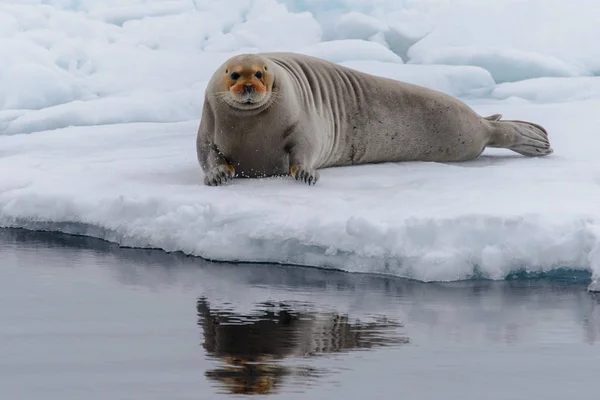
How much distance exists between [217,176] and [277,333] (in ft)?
7.37

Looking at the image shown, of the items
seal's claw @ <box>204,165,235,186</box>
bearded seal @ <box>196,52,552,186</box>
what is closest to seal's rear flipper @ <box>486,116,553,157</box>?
bearded seal @ <box>196,52,552,186</box>

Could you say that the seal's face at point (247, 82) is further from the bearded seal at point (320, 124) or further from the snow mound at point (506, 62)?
the snow mound at point (506, 62)

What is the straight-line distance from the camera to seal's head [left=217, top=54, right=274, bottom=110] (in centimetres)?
635

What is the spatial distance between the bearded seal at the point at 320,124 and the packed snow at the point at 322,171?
202 millimetres

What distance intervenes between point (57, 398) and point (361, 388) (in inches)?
33.5

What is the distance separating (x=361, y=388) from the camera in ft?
11.7

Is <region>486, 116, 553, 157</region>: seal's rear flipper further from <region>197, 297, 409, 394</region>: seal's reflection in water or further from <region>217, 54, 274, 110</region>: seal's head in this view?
<region>197, 297, 409, 394</region>: seal's reflection in water

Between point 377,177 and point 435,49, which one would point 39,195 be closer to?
point 377,177

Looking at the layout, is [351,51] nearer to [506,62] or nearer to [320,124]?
[506,62]

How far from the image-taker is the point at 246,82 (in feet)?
20.8

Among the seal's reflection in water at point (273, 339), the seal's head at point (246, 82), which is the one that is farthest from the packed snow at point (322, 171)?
the seal's reflection in water at point (273, 339)

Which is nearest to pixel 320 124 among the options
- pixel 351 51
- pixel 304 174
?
pixel 304 174

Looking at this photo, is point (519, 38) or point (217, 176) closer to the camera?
point (217, 176)

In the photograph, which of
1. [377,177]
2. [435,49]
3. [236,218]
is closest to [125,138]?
[377,177]
